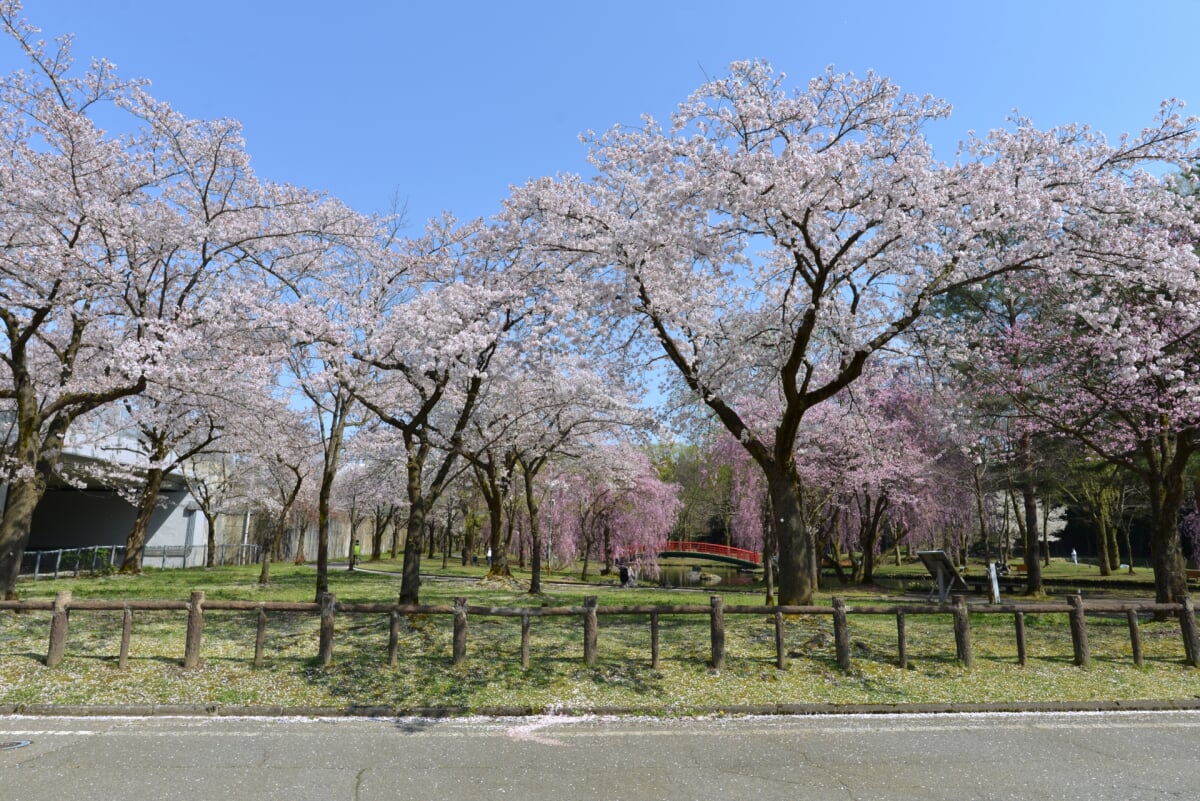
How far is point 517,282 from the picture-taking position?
1386 centimetres

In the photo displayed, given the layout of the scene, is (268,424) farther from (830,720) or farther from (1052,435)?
(1052,435)

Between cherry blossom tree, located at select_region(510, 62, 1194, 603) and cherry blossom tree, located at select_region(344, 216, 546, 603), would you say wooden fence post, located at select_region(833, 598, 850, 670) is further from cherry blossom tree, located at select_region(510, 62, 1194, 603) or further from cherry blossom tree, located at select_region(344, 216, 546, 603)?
cherry blossom tree, located at select_region(344, 216, 546, 603)

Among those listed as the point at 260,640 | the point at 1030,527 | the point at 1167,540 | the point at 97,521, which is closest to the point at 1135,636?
the point at 1167,540

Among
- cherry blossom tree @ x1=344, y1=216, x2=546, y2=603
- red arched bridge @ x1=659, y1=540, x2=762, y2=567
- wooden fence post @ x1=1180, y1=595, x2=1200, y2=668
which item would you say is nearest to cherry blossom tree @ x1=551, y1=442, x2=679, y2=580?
red arched bridge @ x1=659, y1=540, x2=762, y2=567

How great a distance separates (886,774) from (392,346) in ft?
33.6

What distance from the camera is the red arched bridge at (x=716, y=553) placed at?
4375cm

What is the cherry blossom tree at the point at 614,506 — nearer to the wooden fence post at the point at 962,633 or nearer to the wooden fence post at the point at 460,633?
the wooden fence post at the point at 460,633

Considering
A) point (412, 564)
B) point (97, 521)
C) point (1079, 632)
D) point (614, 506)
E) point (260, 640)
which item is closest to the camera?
point (260, 640)

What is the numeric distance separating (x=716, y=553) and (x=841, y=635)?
35800 mm

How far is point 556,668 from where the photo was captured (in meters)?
9.42

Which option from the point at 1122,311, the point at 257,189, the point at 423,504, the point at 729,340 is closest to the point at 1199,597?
the point at 1122,311

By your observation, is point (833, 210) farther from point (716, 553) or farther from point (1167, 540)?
point (716, 553)

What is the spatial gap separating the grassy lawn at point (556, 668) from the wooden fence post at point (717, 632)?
15cm

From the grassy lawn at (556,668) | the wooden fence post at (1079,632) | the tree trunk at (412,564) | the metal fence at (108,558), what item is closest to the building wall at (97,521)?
the metal fence at (108,558)
